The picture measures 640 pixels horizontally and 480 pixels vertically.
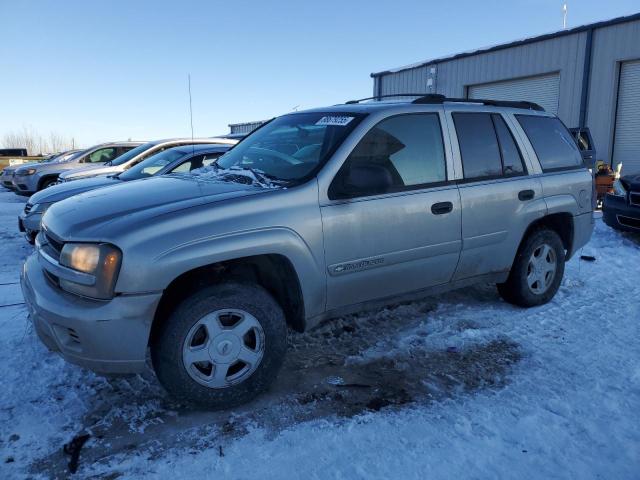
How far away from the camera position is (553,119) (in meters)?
4.73

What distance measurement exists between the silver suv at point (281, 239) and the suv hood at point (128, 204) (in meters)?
0.02

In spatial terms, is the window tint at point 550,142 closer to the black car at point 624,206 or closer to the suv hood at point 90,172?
the black car at point 624,206

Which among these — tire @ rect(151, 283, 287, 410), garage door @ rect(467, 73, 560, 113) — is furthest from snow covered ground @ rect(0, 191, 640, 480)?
garage door @ rect(467, 73, 560, 113)

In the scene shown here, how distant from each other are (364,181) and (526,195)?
1.84 meters

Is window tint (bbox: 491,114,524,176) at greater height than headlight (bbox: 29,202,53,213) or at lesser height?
greater

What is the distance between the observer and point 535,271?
4465mm

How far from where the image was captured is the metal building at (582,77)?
1354cm

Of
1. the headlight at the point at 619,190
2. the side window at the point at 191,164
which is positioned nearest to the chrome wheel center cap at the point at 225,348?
the side window at the point at 191,164

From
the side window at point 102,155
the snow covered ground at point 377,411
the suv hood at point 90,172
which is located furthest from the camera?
the side window at point 102,155

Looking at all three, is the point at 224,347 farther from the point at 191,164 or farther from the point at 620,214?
the point at 620,214

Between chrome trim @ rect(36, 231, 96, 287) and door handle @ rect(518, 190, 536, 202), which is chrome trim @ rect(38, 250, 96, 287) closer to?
chrome trim @ rect(36, 231, 96, 287)

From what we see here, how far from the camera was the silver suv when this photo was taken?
2.53 m

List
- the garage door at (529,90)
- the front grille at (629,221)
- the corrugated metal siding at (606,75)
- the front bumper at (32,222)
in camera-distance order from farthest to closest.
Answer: the garage door at (529,90)
the corrugated metal siding at (606,75)
the front grille at (629,221)
the front bumper at (32,222)

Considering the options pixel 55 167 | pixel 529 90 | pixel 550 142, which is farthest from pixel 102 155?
pixel 529 90
